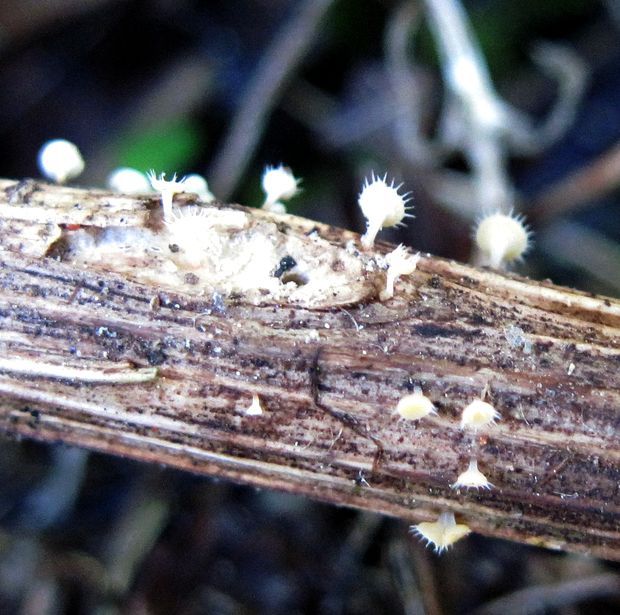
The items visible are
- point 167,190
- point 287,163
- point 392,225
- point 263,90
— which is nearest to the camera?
point 167,190

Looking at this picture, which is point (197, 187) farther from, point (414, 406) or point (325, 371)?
point (414, 406)

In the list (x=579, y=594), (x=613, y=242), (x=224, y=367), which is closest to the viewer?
(x=224, y=367)

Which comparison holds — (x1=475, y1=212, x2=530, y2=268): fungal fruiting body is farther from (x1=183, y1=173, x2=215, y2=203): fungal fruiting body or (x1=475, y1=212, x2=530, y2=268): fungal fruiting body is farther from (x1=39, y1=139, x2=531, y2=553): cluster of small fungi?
(x1=183, y1=173, x2=215, y2=203): fungal fruiting body

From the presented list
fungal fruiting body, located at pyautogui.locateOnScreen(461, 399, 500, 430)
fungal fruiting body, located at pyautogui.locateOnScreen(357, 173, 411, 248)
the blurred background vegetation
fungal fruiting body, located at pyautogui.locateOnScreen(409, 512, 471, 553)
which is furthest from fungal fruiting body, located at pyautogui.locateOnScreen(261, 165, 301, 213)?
the blurred background vegetation

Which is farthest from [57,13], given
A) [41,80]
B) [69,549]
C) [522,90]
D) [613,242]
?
[613,242]

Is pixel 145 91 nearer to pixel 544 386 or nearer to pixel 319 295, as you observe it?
pixel 319 295

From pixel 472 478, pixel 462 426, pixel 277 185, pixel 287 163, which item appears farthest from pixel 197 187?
pixel 287 163

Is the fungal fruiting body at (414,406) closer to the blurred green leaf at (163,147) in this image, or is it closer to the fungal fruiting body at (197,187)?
the fungal fruiting body at (197,187)
